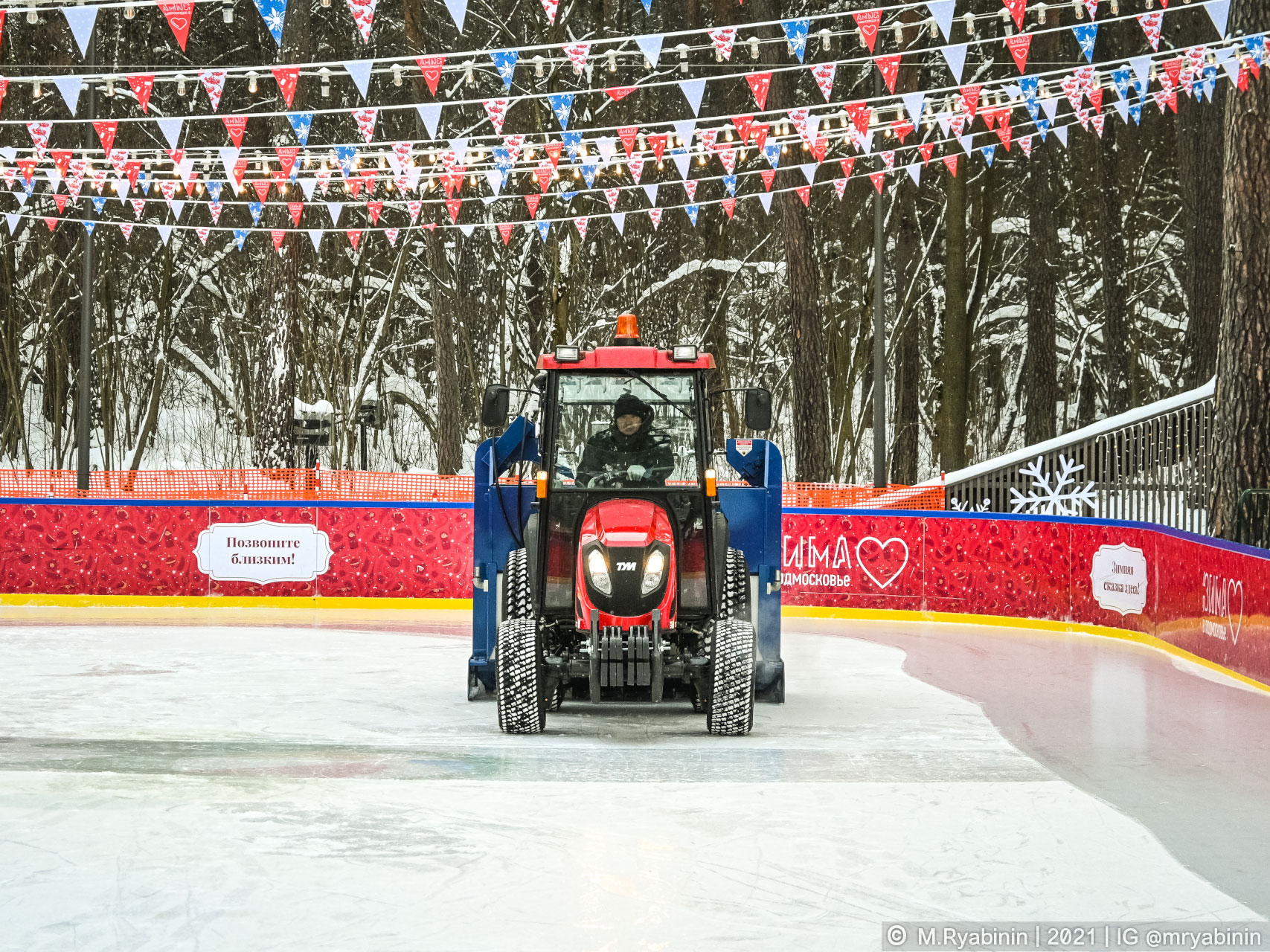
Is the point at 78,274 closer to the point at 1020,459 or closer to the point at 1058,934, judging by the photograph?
the point at 1020,459

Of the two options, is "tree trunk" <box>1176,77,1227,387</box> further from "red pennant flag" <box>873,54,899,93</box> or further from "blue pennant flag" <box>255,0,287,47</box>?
"blue pennant flag" <box>255,0,287,47</box>

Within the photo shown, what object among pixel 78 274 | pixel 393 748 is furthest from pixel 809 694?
pixel 78 274

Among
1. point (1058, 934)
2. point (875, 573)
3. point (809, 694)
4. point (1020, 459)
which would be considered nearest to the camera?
point (1058, 934)

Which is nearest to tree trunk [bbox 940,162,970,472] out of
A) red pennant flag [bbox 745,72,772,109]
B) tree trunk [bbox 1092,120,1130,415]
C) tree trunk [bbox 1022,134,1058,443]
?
tree trunk [bbox 1022,134,1058,443]

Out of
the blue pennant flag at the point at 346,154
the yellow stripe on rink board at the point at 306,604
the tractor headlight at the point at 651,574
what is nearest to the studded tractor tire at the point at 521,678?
the tractor headlight at the point at 651,574

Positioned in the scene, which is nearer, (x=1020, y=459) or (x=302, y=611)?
(x=302, y=611)

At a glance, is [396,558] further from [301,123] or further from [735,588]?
[735,588]

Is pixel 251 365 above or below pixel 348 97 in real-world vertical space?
below

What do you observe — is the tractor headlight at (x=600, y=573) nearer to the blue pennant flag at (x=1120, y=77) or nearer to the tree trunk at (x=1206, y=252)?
the blue pennant flag at (x=1120, y=77)

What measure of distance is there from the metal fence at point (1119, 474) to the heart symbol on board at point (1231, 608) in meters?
4.28

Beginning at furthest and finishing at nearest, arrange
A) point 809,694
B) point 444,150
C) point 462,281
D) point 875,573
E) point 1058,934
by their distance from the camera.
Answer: point 462,281, point 875,573, point 444,150, point 809,694, point 1058,934

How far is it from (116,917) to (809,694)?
23.6 feet

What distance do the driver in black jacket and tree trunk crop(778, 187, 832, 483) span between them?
13.1 meters

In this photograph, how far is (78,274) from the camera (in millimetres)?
37625
